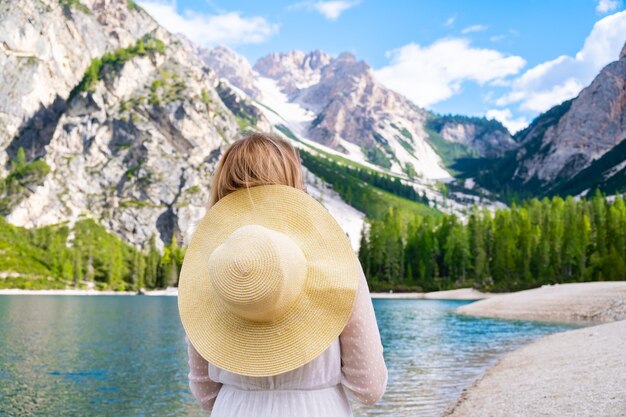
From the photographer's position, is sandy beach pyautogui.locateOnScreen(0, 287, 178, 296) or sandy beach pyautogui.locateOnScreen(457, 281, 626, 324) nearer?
sandy beach pyautogui.locateOnScreen(457, 281, 626, 324)

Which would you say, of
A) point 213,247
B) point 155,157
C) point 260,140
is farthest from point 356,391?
point 155,157

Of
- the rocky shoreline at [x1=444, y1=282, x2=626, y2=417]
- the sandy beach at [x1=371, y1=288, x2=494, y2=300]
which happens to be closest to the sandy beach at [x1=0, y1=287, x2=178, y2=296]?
the sandy beach at [x1=371, y1=288, x2=494, y2=300]

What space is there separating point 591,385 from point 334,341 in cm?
1201

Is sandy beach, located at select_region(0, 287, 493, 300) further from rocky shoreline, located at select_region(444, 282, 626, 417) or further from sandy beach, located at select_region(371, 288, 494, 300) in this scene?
rocky shoreline, located at select_region(444, 282, 626, 417)

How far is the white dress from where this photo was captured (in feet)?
11.2

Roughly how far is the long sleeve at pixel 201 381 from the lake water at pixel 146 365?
1178cm

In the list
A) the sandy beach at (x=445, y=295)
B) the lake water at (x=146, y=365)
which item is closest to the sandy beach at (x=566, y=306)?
the lake water at (x=146, y=365)

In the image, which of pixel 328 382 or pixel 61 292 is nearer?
pixel 328 382

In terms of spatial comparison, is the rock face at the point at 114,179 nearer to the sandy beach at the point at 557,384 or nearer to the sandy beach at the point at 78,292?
the sandy beach at the point at 78,292

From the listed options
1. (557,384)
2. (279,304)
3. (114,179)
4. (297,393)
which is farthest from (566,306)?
(114,179)

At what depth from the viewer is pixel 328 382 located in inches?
137

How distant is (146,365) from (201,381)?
892 inches

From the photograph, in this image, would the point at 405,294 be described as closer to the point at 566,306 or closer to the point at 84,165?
the point at 566,306

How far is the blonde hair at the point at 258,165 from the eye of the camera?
3.66m
